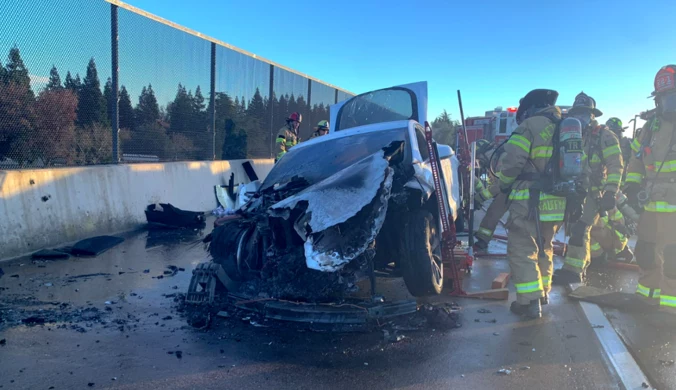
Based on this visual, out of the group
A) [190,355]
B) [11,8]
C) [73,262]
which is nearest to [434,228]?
[190,355]

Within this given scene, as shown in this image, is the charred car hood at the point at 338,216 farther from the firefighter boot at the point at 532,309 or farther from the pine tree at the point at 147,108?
the pine tree at the point at 147,108

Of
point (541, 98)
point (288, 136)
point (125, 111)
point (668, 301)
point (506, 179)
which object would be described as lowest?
point (668, 301)

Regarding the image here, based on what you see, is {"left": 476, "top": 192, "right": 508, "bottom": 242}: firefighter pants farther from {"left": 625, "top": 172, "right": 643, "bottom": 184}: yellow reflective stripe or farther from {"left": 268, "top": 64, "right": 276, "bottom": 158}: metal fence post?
{"left": 268, "top": 64, "right": 276, "bottom": 158}: metal fence post

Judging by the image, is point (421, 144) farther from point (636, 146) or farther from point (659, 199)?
point (659, 199)

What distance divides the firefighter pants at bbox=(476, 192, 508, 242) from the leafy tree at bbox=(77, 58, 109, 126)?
6.64 m

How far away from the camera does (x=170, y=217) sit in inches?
339

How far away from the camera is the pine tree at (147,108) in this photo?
9088mm

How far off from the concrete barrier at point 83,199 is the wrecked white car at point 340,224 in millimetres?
3511

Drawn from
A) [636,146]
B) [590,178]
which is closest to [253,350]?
[636,146]

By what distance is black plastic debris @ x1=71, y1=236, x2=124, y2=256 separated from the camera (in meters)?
6.51

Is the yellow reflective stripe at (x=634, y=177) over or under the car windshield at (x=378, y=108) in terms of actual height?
under

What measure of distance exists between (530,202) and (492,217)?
1.59 ft

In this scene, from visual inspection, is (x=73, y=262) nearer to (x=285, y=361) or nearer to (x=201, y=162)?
(x=285, y=361)

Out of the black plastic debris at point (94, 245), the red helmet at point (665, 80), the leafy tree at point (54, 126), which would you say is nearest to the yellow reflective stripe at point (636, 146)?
the red helmet at point (665, 80)
